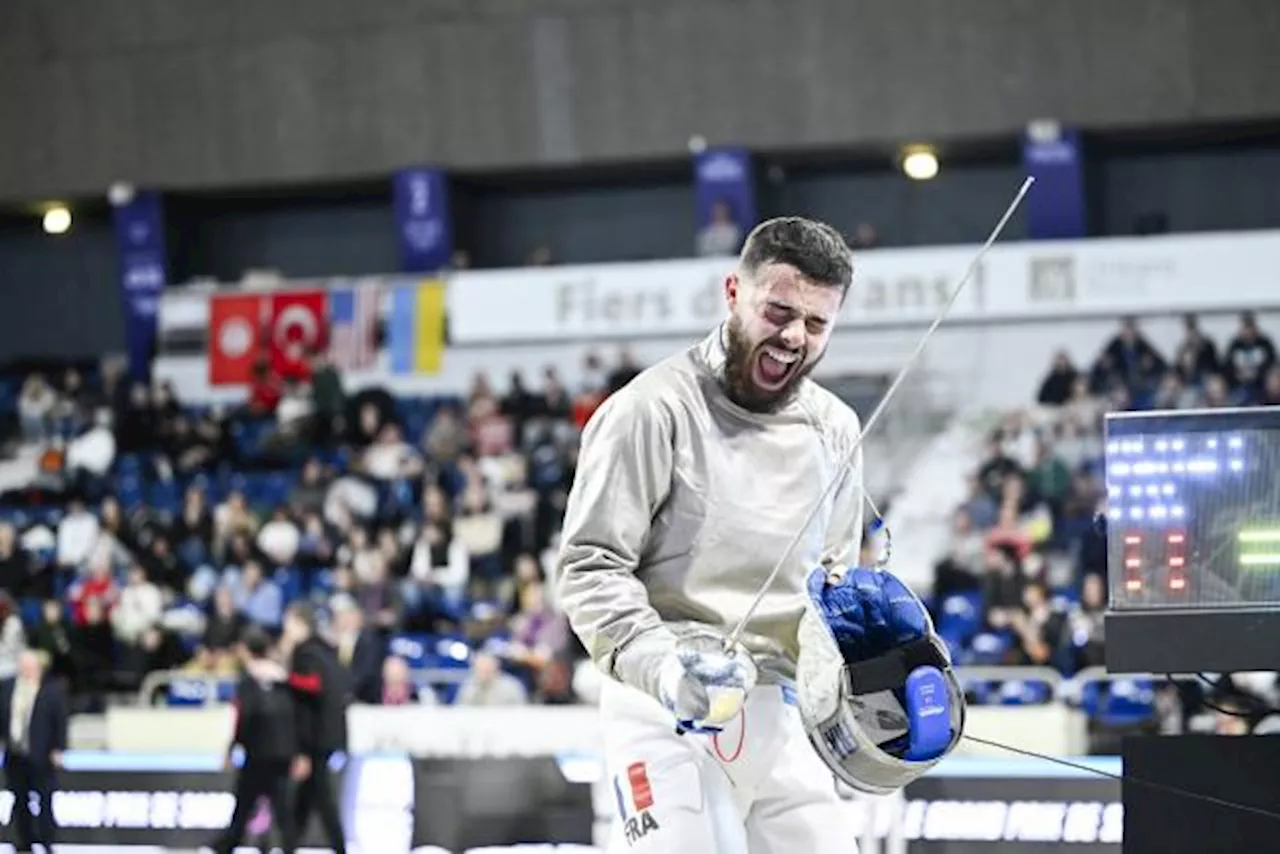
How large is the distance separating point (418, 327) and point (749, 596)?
56.8ft

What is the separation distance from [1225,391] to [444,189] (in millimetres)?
7877

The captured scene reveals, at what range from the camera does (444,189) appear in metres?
22.8

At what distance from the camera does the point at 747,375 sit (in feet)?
15.8

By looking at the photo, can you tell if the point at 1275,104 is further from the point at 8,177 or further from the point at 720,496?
the point at 720,496

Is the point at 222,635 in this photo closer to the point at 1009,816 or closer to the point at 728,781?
the point at 1009,816

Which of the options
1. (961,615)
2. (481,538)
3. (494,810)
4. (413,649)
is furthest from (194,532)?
(494,810)

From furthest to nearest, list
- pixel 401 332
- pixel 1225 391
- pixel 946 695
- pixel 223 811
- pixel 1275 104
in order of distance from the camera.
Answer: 1. pixel 401 332
2. pixel 1275 104
3. pixel 1225 391
4. pixel 223 811
5. pixel 946 695

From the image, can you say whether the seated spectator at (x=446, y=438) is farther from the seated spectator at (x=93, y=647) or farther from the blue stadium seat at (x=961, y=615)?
the blue stadium seat at (x=961, y=615)

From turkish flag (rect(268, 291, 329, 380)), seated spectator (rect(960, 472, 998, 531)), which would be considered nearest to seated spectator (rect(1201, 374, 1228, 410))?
seated spectator (rect(960, 472, 998, 531))

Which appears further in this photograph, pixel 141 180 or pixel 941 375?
pixel 141 180

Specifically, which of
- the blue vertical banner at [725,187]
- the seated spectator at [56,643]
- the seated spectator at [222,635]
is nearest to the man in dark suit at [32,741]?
the seated spectator at [222,635]

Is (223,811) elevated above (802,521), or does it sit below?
below

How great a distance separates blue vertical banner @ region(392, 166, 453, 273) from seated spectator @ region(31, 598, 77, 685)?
19.0 ft

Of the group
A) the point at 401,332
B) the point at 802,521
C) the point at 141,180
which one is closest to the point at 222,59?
the point at 141,180
